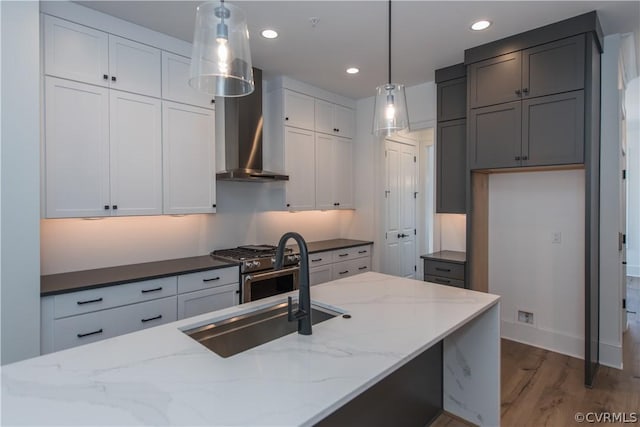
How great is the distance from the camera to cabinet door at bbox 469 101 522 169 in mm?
3029

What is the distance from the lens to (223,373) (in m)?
1.13

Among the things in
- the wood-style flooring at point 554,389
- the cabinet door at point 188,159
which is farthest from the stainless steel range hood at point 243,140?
the wood-style flooring at point 554,389

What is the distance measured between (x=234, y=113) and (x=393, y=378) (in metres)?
2.78

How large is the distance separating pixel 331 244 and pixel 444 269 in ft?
4.66

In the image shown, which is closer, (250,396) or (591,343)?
(250,396)

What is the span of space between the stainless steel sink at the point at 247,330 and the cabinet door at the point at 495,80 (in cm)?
252

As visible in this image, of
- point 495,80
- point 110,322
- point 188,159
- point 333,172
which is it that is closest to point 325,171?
point 333,172

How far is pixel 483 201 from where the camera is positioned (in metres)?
3.65

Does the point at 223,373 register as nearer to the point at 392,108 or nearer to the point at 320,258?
the point at 392,108

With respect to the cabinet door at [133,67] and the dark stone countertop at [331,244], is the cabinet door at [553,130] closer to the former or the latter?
the dark stone countertop at [331,244]

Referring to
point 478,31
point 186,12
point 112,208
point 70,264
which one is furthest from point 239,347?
point 478,31

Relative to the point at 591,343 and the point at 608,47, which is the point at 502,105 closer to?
the point at 608,47

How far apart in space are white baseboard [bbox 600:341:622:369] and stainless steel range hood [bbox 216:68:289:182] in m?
3.36

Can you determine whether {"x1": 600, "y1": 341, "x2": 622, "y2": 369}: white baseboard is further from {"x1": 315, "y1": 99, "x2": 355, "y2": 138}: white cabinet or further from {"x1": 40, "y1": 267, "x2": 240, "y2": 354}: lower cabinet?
{"x1": 315, "y1": 99, "x2": 355, "y2": 138}: white cabinet
